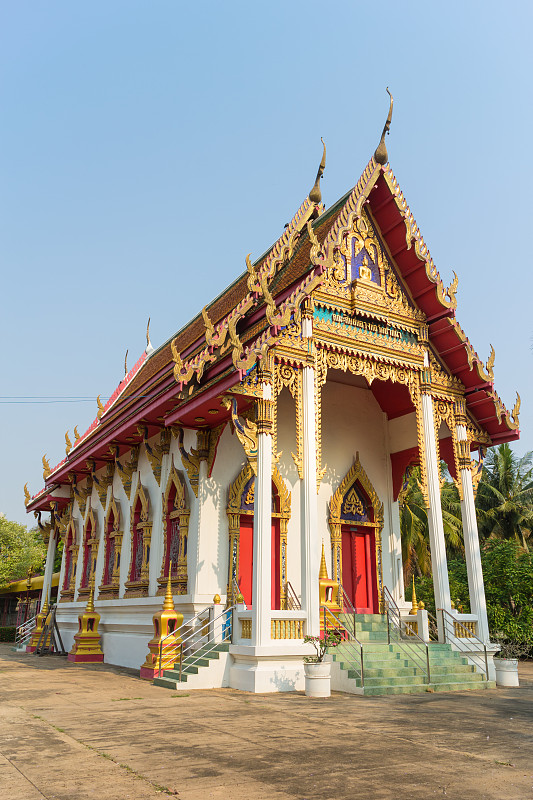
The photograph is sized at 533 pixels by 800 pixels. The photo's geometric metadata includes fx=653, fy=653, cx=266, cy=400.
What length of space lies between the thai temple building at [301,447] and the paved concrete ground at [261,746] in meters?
1.76

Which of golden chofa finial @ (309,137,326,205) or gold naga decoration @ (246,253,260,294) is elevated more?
golden chofa finial @ (309,137,326,205)

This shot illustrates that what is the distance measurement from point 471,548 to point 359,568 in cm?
216

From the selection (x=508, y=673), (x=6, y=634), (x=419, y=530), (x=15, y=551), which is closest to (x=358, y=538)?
(x=508, y=673)

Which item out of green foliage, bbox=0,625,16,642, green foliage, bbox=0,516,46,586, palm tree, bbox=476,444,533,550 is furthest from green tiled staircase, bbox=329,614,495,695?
Result: green foliage, bbox=0,516,46,586

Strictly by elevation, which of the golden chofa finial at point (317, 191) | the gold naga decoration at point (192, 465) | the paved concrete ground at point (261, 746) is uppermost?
the golden chofa finial at point (317, 191)

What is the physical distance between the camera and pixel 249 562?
35.6ft

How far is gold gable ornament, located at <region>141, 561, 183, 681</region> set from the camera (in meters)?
9.70

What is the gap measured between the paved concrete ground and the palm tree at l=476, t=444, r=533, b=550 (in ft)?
65.8

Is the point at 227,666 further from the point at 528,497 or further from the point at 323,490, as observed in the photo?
the point at 528,497

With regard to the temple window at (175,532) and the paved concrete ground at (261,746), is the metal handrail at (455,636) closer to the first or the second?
the paved concrete ground at (261,746)

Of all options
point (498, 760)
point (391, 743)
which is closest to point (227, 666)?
point (391, 743)

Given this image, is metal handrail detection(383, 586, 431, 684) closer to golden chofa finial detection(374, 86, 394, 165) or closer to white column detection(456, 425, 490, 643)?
white column detection(456, 425, 490, 643)

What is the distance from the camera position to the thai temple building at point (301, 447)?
918cm

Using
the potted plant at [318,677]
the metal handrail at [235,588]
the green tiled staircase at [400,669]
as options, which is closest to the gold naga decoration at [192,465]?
the metal handrail at [235,588]
